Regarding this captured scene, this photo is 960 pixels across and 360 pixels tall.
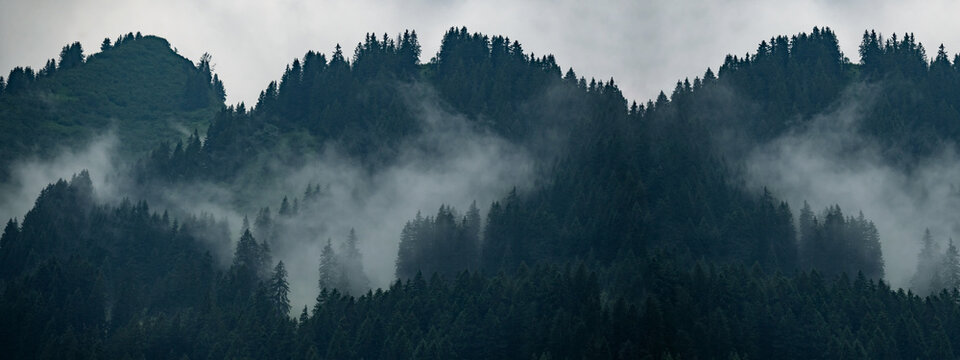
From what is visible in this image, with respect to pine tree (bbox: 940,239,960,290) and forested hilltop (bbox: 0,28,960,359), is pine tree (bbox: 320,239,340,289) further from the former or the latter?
pine tree (bbox: 940,239,960,290)

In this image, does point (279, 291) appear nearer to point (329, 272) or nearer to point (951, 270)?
point (329, 272)

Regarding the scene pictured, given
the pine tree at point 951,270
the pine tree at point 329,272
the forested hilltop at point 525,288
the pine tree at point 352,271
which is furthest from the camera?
the pine tree at point 352,271

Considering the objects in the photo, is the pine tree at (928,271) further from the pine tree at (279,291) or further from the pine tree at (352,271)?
the pine tree at (279,291)

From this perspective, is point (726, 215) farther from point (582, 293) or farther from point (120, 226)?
point (120, 226)

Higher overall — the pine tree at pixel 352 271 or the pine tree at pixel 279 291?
the pine tree at pixel 352 271

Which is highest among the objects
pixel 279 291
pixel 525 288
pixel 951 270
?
pixel 951 270

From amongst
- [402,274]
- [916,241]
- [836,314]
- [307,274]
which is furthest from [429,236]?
[916,241]

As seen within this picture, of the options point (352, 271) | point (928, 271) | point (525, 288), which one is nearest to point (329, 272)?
point (352, 271)

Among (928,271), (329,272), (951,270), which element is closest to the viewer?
(951,270)

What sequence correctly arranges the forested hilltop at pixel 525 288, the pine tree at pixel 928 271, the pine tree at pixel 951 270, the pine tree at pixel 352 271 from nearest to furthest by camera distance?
the forested hilltop at pixel 525 288
the pine tree at pixel 951 270
the pine tree at pixel 928 271
the pine tree at pixel 352 271

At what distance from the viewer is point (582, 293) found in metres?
130

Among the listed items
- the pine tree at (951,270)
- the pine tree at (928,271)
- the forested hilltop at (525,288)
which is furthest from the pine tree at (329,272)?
the pine tree at (951,270)

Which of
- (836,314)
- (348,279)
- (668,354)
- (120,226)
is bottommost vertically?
(668,354)

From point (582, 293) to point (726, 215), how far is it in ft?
206
